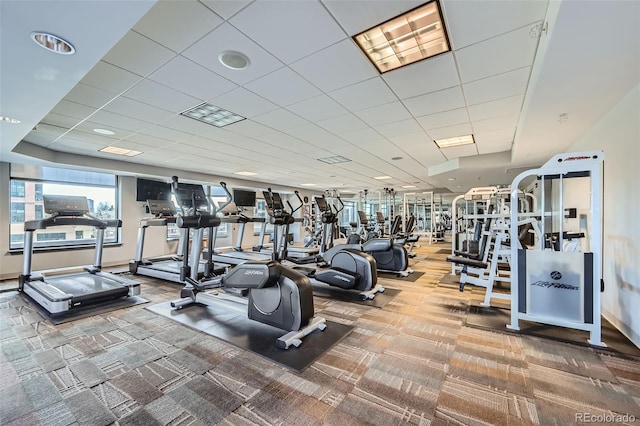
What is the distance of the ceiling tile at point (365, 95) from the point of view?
303cm

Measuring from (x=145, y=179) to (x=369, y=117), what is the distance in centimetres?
660

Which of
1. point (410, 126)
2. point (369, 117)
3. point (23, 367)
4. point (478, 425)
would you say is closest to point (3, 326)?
point (23, 367)

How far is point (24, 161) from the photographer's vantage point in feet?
17.9

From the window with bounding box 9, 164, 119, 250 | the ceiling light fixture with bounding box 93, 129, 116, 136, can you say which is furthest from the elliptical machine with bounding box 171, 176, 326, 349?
the window with bounding box 9, 164, 119, 250

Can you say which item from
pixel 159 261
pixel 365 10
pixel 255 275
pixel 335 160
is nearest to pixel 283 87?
pixel 365 10

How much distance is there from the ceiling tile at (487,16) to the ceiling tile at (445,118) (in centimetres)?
170

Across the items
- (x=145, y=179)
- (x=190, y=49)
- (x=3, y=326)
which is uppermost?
(x=190, y=49)

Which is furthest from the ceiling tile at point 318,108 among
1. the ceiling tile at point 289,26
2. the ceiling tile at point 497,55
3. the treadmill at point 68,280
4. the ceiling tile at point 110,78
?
the treadmill at point 68,280

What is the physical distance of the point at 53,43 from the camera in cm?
181

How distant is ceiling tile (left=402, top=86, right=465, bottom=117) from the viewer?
3232 mm

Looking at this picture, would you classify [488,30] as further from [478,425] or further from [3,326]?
[3,326]

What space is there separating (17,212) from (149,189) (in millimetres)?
2541

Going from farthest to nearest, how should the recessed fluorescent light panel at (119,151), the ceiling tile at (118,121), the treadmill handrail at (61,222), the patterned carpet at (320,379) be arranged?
the recessed fluorescent light panel at (119,151)
the treadmill handrail at (61,222)
the ceiling tile at (118,121)
the patterned carpet at (320,379)

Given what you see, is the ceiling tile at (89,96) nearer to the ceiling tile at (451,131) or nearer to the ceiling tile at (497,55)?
the ceiling tile at (497,55)
